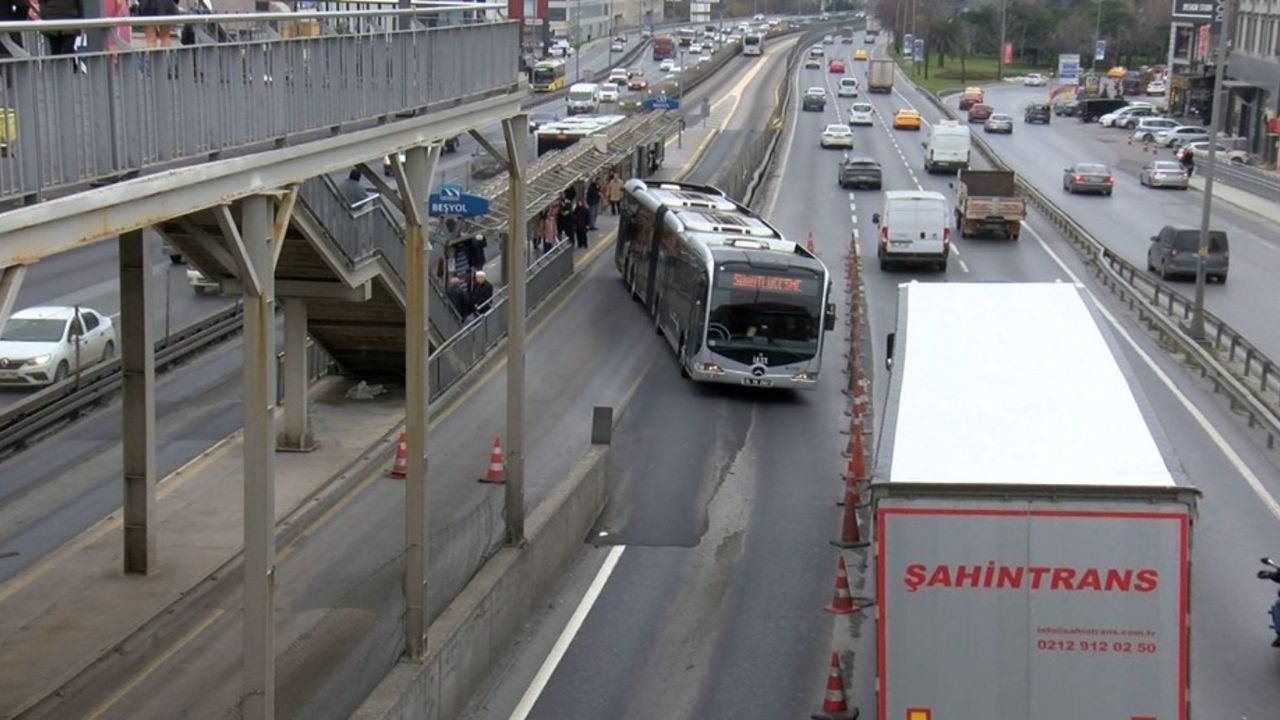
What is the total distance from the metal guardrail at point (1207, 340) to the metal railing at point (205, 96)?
16.4 m

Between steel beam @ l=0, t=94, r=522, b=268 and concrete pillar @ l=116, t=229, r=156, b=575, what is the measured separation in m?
4.55

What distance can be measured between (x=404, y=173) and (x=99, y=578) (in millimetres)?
6519

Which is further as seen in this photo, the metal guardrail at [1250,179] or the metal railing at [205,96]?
the metal guardrail at [1250,179]

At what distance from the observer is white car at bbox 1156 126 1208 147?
93.0 m

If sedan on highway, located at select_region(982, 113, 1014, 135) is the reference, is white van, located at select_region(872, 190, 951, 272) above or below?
above

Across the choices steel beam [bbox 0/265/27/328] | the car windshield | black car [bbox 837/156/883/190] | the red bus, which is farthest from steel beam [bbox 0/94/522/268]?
the red bus

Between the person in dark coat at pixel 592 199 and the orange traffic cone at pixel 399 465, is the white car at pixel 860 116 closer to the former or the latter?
the person in dark coat at pixel 592 199

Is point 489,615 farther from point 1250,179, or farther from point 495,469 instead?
point 1250,179

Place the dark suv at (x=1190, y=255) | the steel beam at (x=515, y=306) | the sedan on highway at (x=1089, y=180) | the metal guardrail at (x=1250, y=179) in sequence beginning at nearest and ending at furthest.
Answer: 1. the steel beam at (x=515, y=306)
2. the dark suv at (x=1190, y=255)
3. the sedan on highway at (x=1089, y=180)
4. the metal guardrail at (x=1250, y=179)

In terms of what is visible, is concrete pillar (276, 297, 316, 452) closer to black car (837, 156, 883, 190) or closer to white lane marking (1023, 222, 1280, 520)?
white lane marking (1023, 222, 1280, 520)

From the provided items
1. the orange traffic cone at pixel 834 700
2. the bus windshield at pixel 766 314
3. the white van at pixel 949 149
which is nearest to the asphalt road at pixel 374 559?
the bus windshield at pixel 766 314

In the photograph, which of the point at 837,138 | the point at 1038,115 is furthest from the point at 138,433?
the point at 1038,115

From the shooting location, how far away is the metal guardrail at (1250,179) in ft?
226

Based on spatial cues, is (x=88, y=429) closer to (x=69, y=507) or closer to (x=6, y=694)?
(x=69, y=507)
